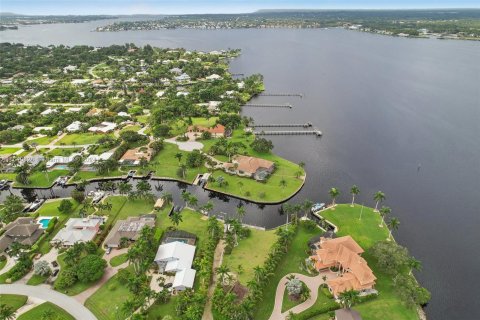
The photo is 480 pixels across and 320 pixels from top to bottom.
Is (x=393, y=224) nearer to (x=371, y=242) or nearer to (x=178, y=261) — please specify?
(x=371, y=242)

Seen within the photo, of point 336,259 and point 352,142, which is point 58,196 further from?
point 352,142

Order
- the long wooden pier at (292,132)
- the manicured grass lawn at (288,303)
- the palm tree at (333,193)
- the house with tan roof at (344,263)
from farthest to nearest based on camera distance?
1. the long wooden pier at (292,132)
2. the palm tree at (333,193)
3. the house with tan roof at (344,263)
4. the manicured grass lawn at (288,303)

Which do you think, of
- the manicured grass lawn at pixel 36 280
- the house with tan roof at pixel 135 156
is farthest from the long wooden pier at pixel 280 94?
the manicured grass lawn at pixel 36 280

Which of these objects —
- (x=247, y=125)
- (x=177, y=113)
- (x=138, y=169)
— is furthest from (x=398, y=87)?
(x=138, y=169)

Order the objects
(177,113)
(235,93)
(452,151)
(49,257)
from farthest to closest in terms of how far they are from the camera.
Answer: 1. (235,93)
2. (177,113)
3. (452,151)
4. (49,257)

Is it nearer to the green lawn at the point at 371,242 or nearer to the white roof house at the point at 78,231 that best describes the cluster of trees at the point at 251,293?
the green lawn at the point at 371,242

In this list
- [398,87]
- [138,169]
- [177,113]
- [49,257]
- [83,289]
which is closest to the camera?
[83,289]

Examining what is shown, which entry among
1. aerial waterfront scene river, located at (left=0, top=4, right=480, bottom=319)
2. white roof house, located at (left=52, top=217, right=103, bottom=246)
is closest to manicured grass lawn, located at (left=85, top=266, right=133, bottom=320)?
aerial waterfront scene river, located at (left=0, top=4, right=480, bottom=319)

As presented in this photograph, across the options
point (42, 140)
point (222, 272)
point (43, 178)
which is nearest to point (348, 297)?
point (222, 272)
